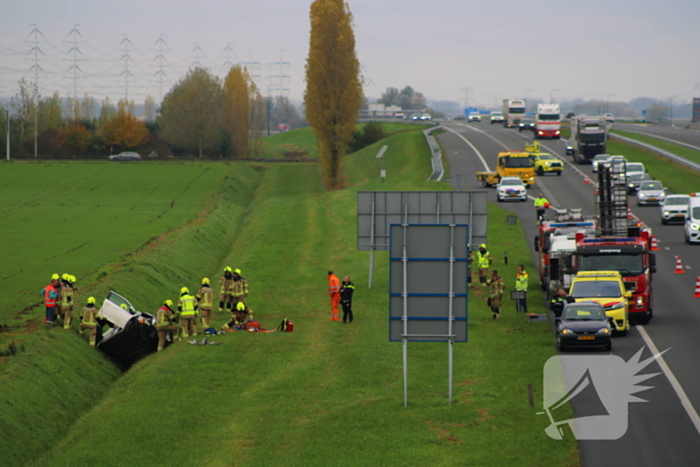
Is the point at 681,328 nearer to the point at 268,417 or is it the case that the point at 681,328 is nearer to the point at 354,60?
the point at 268,417

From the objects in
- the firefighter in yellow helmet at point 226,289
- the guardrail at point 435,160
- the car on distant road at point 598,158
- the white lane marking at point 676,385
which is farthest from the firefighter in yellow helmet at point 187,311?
the car on distant road at point 598,158

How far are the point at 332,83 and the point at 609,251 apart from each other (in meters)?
46.9

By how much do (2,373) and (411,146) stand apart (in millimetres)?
73473

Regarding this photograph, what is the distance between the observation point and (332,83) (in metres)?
71.9

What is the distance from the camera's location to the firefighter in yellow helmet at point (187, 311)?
85.3ft

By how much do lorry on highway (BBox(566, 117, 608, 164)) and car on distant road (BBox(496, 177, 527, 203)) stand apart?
17.0 metres

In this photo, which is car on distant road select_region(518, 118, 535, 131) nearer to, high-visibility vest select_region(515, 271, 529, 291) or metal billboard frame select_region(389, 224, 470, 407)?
high-visibility vest select_region(515, 271, 529, 291)

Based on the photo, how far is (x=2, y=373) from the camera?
2136cm

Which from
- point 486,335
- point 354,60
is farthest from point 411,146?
point 486,335

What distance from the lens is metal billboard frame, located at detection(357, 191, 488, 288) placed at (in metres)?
32.7

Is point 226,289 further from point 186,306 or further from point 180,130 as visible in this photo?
point 180,130

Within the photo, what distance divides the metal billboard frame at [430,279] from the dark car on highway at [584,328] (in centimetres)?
618

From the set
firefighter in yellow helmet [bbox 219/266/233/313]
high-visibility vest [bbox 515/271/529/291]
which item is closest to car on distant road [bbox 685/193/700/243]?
high-visibility vest [bbox 515/271/529/291]

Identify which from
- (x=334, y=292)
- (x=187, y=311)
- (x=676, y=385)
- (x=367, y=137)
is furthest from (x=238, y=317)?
(x=367, y=137)
